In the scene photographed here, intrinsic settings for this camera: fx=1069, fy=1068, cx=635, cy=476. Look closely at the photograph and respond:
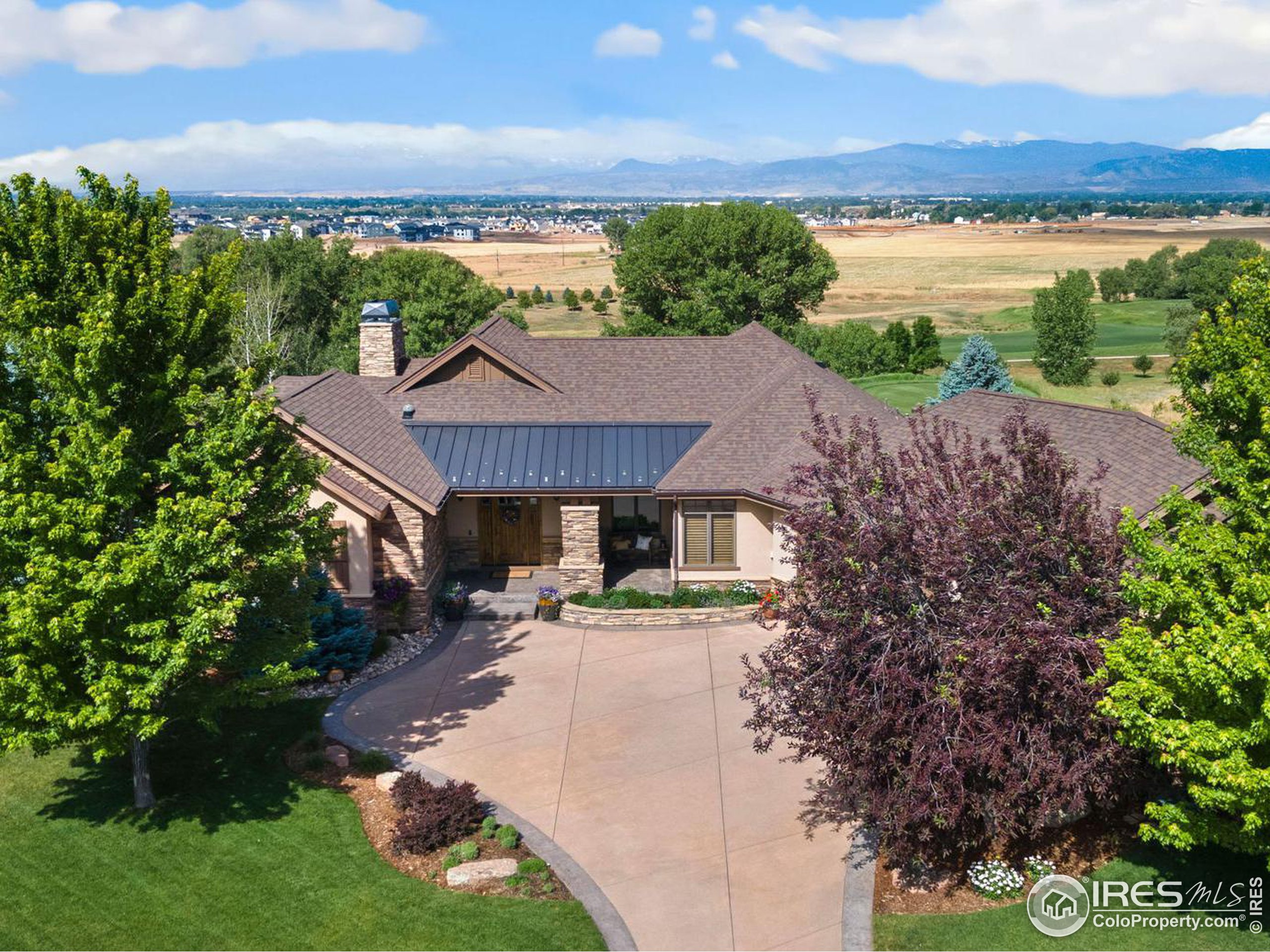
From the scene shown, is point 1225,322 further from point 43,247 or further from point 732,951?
point 43,247

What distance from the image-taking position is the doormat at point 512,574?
86.0ft

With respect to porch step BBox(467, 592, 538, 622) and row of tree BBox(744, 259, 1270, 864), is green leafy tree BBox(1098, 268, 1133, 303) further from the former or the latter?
row of tree BBox(744, 259, 1270, 864)

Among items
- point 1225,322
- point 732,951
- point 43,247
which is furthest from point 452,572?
point 1225,322

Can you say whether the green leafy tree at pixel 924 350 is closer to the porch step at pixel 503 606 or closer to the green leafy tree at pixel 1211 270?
the green leafy tree at pixel 1211 270

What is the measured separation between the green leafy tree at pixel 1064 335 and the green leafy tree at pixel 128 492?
46.1m

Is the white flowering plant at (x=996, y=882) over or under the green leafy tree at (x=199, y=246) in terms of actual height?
under

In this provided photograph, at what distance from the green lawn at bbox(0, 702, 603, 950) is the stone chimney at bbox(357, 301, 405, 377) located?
45.0 ft

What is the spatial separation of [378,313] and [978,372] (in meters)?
22.8

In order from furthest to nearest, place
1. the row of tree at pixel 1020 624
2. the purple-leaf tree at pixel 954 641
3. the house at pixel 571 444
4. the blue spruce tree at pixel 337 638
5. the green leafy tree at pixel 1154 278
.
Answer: the green leafy tree at pixel 1154 278
the house at pixel 571 444
the blue spruce tree at pixel 337 638
the purple-leaf tree at pixel 954 641
the row of tree at pixel 1020 624

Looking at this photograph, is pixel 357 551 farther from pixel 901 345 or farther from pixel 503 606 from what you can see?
pixel 901 345

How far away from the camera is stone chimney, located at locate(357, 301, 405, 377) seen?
28.5 meters

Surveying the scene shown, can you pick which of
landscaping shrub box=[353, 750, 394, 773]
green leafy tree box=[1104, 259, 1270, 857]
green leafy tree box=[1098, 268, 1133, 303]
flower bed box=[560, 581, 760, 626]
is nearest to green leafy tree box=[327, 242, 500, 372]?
flower bed box=[560, 581, 760, 626]

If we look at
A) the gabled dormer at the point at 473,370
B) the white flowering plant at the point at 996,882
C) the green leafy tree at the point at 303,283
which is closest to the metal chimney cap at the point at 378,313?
the gabled dormer at the point at 473,370

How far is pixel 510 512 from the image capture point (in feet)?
87.5
